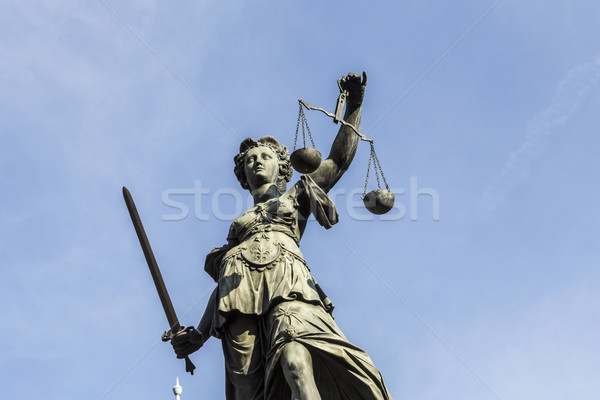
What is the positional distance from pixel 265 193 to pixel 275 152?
692mm

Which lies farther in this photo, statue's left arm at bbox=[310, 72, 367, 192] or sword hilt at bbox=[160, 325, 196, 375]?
statue's left arm at bbox=[310, 72, 367, 192]

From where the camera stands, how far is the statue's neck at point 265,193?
11992mm

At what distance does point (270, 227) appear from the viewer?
37.4 ft

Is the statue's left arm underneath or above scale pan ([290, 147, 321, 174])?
above

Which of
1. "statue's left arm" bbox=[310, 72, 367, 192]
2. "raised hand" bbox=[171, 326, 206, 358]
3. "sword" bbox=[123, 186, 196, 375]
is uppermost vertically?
"statue's left arm" bbox=[310, 72, 367, 192]

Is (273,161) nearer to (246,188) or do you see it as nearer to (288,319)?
(246,188)

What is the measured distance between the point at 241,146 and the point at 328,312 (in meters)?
2.56

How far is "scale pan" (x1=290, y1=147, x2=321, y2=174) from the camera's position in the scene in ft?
36.2

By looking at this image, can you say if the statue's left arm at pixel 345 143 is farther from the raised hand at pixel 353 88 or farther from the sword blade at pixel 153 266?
the sword blade at pixel 153 266

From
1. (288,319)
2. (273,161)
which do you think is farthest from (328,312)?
(273,161)

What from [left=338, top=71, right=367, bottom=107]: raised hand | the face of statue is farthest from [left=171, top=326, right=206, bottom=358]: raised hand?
[left=338, top=71, right=367, bottom=107]: raised hand

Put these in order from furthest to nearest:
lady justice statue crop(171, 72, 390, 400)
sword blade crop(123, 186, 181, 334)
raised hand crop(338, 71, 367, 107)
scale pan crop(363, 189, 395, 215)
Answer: raised hand crop(338, 71, 367, 107) → scale pan crop(363, 189, 395, 215) → sword blade crop(123, 186, 181, 334) → lady justice statue crop(171, 72, 390, 400)

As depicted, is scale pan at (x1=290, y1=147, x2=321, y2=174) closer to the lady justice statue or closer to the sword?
the lady justice statue

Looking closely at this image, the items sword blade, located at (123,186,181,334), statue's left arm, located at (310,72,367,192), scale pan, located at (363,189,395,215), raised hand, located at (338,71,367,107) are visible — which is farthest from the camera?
raised hand, located at (338,71,367,107)
